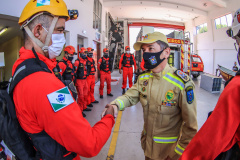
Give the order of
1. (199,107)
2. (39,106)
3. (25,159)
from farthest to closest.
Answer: (199,107) → (25,159) → (39,106)

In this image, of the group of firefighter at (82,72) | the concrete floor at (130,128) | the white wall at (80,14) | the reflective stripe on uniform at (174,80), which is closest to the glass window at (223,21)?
the concrete floor at (130,128)

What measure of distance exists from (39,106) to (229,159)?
109cm

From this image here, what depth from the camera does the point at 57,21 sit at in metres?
1.20

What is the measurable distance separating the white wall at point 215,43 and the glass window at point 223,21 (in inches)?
13.1

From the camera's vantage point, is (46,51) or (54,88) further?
(46,51)

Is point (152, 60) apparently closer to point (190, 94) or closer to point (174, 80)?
point (174, 80)

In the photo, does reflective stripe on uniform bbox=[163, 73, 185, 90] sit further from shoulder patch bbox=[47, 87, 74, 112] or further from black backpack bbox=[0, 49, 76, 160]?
black backpack bbox=[0, 49, 76, 160]

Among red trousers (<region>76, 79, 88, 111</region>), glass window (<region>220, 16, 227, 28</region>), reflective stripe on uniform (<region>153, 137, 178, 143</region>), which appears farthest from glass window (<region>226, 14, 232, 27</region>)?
reflective stripe on uniform (<region>153, 137, 178, 143</region>)

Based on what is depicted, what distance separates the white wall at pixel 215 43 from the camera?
12.8m

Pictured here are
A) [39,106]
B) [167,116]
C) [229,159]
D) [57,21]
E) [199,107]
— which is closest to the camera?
[229,159]

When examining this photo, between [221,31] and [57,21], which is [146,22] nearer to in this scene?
[221,31]

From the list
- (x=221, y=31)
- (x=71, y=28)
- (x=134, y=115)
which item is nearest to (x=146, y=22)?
(x=221, y=31)

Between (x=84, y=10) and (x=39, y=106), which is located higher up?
(x=84, y=10)

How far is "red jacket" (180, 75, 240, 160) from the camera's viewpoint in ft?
2.41
